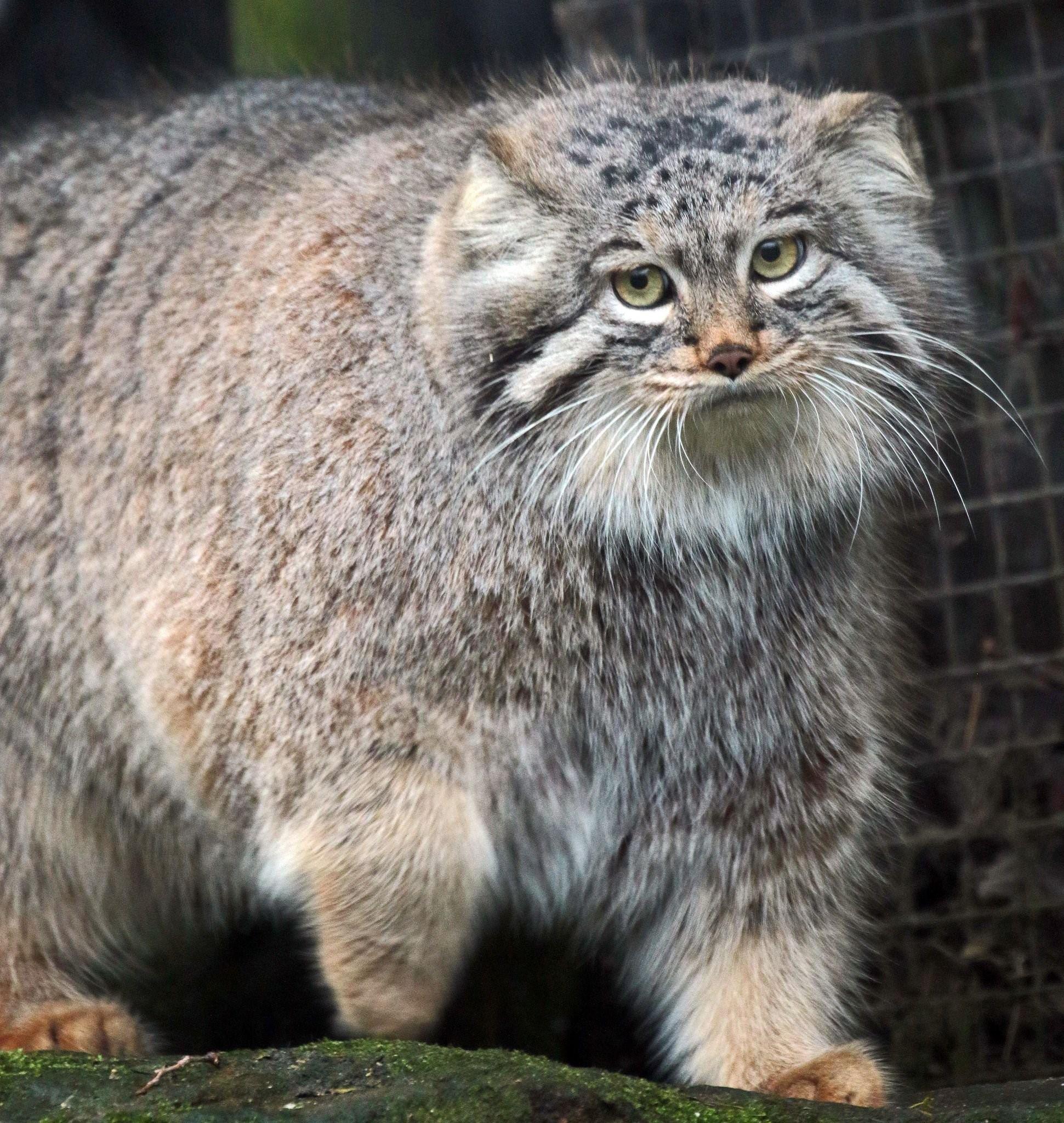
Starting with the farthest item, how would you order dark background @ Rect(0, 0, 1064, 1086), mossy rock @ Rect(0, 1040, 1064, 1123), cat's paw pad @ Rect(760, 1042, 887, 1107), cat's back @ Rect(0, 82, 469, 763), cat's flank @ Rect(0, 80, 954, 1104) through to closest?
dark background @ Rect(0, 0, 1064, 1086) → cat's back @ Rect(0, 82, 469, 763) → cat's paw pad @ Rect(760, 1042, 887, 1107) → cat's flank @ Rect(0, 80, 954, 1104) → mossy rock @ Rect(0, 1040, 1064, 1123)

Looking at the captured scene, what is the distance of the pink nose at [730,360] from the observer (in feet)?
10.1

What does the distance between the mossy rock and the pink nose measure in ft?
3.89

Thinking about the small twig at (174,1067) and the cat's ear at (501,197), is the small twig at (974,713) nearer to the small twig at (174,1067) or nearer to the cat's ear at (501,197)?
the cat's ear at (501,197)

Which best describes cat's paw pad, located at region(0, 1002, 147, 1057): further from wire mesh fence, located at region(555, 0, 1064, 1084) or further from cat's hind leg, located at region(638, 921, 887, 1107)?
wire mesh fence, located at region(555, 0, 1064, 1084)

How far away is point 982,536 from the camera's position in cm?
519

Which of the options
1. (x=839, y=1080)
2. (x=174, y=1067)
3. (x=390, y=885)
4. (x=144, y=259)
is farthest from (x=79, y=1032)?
(x=144, y=259)

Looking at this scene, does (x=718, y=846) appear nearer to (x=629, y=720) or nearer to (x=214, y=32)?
(x=629, y=720)

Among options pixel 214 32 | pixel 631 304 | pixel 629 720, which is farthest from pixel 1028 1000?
pixel 214 32

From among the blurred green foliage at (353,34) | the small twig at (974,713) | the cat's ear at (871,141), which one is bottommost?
the small twig at (974,713)

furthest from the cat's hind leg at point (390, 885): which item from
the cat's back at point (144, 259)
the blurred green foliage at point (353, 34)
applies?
the blurred green foliage at point (353, 34)

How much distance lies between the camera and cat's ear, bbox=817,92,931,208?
3398 millimetres

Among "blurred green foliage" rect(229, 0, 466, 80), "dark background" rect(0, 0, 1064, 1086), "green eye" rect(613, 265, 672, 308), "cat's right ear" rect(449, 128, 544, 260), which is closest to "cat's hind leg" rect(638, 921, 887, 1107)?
"dark background" rect(0, 0, 1064, 1086)

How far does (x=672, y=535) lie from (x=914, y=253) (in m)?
0.73

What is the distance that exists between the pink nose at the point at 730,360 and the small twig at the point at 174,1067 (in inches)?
55.8
